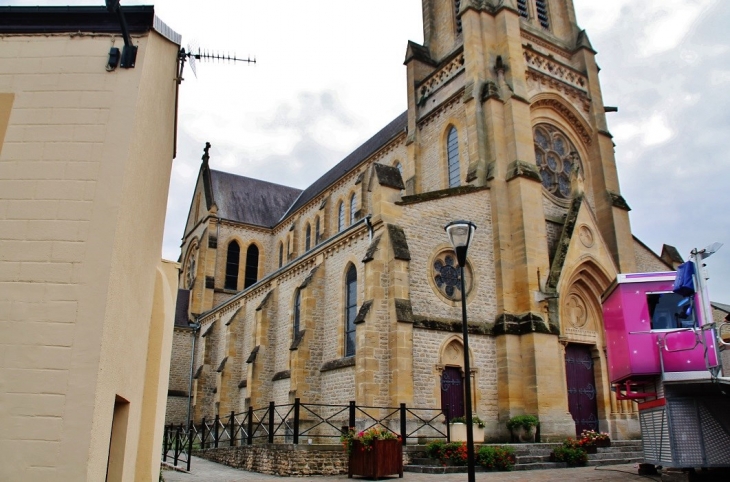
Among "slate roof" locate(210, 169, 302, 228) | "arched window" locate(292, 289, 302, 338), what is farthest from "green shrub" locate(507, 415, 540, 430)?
"slate roof" locate(210, 169, 302, 228)

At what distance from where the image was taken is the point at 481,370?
18609 mm

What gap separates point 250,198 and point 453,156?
876 inches

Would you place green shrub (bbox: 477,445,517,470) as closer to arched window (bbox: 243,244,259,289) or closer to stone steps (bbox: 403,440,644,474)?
stone steps (bbox: 403,440,644,474)

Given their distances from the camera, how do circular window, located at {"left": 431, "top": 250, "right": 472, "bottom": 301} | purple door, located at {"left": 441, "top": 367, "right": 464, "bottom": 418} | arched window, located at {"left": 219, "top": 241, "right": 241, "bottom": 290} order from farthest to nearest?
arched window, located at {"left": 219, "top": 241, "right": 241, "bottom": 290} < circular window, located at {"left": 431, "top": 250, "right": 472, "bottom": 301} < purple door, located at {"left": 441, "top": 367, "right": 464, "bottom": 418}

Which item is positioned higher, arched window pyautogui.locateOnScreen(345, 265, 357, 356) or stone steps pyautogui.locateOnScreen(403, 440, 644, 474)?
arched window pyautogui.locateOnScreen(345, 265, 357, 356)

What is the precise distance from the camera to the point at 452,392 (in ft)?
59.5

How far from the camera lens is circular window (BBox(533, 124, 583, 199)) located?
921 inches

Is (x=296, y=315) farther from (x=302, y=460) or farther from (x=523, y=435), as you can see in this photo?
(x=302, y=460)

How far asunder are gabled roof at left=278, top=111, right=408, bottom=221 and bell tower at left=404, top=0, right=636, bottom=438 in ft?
11.2

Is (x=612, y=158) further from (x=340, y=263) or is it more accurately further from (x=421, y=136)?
(x=340, y=263)

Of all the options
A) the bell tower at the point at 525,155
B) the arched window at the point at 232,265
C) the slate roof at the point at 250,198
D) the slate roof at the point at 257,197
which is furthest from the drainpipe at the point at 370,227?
the slate roof at the point at 250,198

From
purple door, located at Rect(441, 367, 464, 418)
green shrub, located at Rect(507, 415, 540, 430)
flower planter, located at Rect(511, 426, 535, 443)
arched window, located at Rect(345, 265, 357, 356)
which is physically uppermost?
arched window, located at Rect(345, 265, 357, 356)

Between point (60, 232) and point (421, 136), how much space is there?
2004cm

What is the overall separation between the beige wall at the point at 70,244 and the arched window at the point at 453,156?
53.1 feet
